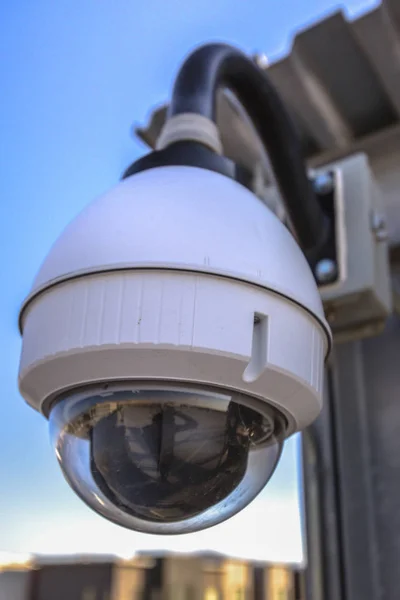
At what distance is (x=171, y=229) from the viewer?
284 mm

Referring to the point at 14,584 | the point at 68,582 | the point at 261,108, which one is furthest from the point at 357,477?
the point at 68,582

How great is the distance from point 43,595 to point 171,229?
15.9ft

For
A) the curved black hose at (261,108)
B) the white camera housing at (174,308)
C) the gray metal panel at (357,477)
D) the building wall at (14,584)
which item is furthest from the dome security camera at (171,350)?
the building wall at (14,584)

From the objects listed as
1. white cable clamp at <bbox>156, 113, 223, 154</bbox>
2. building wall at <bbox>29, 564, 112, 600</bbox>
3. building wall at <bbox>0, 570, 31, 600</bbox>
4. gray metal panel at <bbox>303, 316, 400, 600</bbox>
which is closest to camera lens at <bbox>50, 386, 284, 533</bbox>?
white cable clamp at <bbox>156, 113, 223, 154</bbox>

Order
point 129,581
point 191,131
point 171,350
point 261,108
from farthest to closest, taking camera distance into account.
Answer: point 129,581 < point 261,108 < point 191,131 < point 171,350

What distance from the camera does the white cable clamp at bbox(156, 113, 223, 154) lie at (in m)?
0.39

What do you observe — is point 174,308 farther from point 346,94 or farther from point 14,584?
point 14,584

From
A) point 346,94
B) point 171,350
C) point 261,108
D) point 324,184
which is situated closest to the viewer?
point 171,350

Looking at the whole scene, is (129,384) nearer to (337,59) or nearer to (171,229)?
(171,229)

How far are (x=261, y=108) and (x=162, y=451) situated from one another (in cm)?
31

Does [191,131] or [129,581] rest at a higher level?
[191,131]

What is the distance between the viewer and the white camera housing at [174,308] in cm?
26

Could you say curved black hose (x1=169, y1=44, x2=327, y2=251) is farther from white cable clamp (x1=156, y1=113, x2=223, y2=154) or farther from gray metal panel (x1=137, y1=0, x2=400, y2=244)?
gray metal panel (x1=137, y1=0, x2=400, y2=244)

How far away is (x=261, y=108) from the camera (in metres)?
0.50
